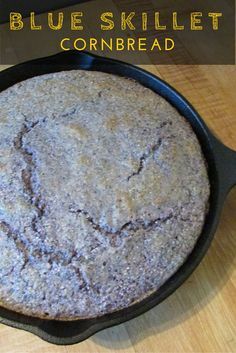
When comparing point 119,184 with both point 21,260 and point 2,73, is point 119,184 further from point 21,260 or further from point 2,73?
point 2,73

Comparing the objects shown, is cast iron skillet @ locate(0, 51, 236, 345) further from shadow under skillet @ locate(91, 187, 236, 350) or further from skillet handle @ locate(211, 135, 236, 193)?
shadow under skillet @ locate(91, 187, 236, 350)

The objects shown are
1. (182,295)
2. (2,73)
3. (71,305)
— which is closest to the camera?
(71,305)

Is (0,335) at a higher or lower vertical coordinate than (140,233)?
lower

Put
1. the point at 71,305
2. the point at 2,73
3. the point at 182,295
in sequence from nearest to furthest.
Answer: the point at 71,305
the point at 182,295
the point at 2,73

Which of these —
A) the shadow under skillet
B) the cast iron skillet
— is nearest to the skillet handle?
the cast iron skillet

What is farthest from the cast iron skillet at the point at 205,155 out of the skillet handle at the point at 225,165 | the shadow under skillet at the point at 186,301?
the shadow under skillet at the point at 186,301

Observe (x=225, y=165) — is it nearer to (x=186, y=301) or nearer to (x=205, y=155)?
(x=205, y=155)

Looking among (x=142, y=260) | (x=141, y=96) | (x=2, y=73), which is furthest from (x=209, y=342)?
(x=2, y=73)

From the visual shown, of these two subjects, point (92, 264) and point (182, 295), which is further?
point (182, 295)
